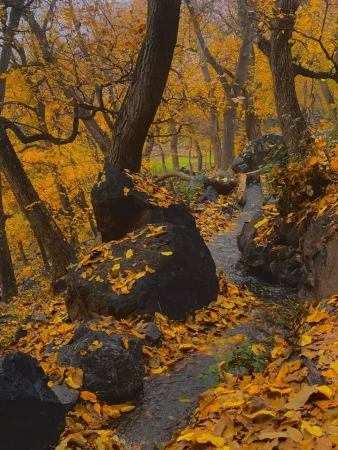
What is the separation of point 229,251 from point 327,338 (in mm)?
5691

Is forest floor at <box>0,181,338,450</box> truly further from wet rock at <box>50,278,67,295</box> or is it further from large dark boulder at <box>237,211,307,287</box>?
wet rock at <box>50,278,67,295</box>

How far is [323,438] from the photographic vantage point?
79.0 inches

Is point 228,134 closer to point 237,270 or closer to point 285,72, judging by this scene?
point 285,72

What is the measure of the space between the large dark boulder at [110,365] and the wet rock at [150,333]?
1.93 feet

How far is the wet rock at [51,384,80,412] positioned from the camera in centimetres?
367

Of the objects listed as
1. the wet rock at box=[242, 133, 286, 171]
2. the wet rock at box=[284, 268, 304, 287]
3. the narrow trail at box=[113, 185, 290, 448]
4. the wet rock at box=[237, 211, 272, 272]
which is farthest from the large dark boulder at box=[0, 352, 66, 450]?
the wet rock at box=[242, 133, 286, 171]

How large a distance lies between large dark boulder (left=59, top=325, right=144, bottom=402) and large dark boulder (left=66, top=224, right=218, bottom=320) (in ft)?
3.45

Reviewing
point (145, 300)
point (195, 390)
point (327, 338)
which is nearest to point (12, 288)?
point (145, 300)

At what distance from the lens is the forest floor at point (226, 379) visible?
2.31m

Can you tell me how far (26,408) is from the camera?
2986mm

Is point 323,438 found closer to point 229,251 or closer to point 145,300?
point 145,300

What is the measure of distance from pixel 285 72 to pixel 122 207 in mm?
4325

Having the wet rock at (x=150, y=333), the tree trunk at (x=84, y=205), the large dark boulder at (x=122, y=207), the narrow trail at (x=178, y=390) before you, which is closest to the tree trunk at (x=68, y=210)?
the tree trunk at (x=84, y=205)

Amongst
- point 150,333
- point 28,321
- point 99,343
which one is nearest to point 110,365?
point 99,343
